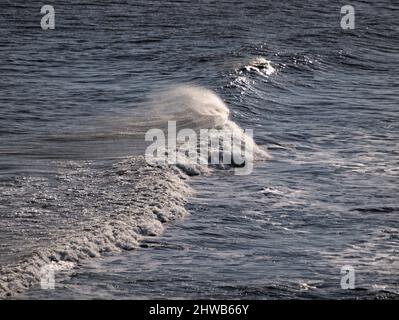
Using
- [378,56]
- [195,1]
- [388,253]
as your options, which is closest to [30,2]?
[195,1]

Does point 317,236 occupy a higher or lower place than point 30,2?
lower

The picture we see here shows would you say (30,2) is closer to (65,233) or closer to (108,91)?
(108,91)

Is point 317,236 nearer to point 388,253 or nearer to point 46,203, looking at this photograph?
point 388,253

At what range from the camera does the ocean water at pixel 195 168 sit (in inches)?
357

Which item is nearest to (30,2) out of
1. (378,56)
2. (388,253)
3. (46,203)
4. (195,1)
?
(195,1)

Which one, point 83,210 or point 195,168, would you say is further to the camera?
point 195,168

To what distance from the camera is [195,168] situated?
Result: 41.0 ft

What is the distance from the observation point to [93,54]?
20.4 metres

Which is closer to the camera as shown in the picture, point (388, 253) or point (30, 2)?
point (388, 253)

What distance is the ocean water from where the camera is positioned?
907cm

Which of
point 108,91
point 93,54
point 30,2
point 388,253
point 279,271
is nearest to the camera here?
point 279,271

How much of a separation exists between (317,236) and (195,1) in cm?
1730
